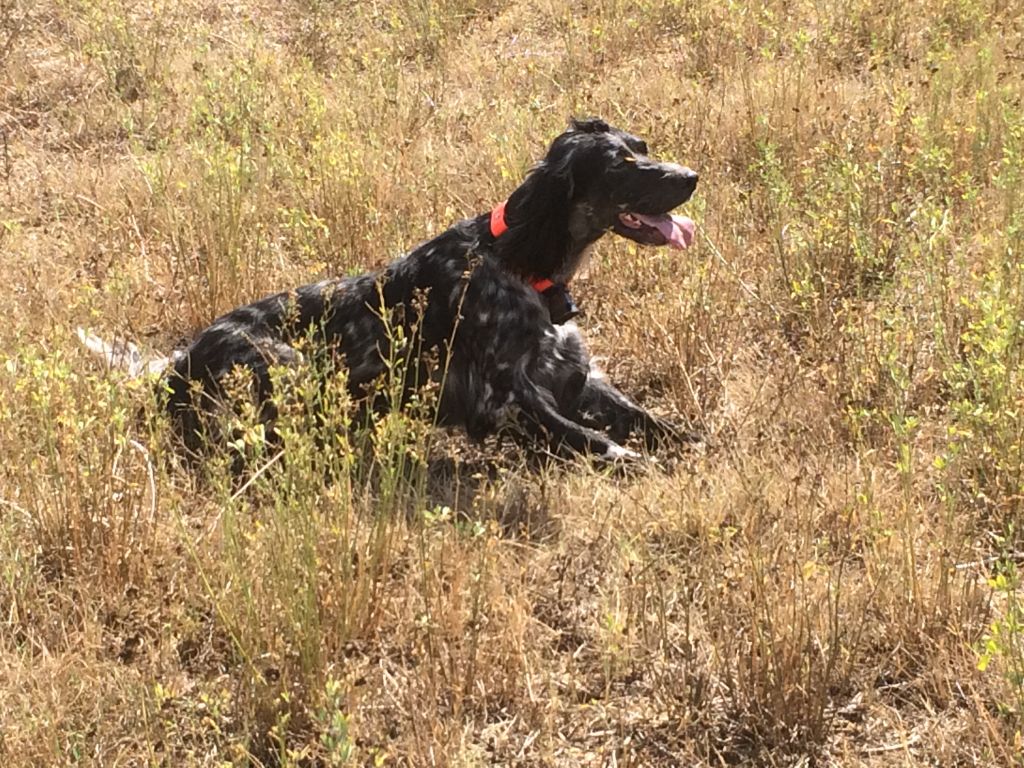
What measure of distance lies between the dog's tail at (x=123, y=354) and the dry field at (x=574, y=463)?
0.11 metres

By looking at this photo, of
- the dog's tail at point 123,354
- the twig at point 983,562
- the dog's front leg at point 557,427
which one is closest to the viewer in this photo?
the twig at point 983,562

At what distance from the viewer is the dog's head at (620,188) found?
439 centimetres

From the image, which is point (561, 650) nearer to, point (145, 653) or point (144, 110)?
point (145, 653)

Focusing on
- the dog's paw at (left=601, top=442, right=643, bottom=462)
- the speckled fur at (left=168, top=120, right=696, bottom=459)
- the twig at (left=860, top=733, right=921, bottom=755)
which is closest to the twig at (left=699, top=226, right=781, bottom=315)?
the speckled fur at (left=168, top=120, right=696, bottom=459)

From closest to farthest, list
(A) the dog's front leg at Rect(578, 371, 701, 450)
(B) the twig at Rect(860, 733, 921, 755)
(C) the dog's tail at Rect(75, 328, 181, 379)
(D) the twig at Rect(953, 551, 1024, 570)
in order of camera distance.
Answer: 1. (B) the twig at Rect(860, 733, 921, 755)
2. (D) the twig at Rect(953, 551, 1024, 570)
3. (C) the dog's tail at Rect(75, 328, 181, 379)
4. (A) the dog's front leg at Rect(578, 371, 701, 450)

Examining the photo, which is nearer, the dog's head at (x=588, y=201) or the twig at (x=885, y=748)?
the twig at (x=885, y=748)

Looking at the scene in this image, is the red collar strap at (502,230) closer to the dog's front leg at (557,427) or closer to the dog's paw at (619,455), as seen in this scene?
the dog's front leg at (557,427)

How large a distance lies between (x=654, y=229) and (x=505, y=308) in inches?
25.8

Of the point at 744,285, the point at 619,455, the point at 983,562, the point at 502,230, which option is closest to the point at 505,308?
the point at 502,230

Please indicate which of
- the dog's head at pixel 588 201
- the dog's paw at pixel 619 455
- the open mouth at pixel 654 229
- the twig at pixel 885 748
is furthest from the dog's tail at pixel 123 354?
the twig at pixel 885 748

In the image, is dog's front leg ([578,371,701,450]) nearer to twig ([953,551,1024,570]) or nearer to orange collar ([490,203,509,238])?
orange collar ([490,203,509,238])

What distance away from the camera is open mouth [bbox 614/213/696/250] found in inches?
174

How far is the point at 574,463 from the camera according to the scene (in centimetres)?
404

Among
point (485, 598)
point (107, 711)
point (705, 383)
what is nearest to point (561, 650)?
point (485, 598)
